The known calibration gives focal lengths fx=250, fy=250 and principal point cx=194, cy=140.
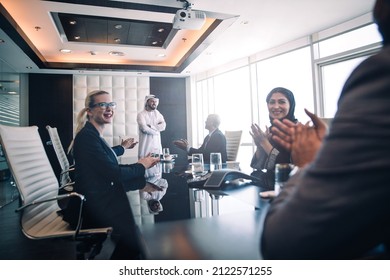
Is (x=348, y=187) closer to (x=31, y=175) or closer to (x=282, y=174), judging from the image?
(x=282, y=174)

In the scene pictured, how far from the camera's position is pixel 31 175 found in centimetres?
145

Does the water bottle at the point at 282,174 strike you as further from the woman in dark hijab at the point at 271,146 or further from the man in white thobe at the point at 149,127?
the man in white thobe at the point at 149,127

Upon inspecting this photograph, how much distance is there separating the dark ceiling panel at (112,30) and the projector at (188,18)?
2.94 feet

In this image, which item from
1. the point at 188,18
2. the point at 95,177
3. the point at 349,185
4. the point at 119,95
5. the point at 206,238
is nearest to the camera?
the point at 349,185

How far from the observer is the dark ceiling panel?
3.63m

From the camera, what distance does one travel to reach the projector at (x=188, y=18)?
2.91 m

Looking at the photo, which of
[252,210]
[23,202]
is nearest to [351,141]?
[252,210]

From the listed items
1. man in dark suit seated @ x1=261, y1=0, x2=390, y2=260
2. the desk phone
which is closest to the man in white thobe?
the desk phone

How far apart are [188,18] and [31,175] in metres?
2.38

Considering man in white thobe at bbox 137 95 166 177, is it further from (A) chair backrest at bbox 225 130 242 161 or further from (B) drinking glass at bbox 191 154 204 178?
(B) drinking glass at bbox 191 154 204 178

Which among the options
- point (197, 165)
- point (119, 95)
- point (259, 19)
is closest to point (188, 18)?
point (259, 19)

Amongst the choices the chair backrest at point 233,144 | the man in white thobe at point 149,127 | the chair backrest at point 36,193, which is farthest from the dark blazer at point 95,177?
the man in white thobe at point 149,127
